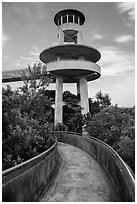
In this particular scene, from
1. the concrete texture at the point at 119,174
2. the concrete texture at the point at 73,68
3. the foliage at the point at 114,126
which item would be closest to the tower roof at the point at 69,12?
the concrete texture at the point at 73,68

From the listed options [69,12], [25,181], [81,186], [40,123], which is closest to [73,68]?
[69,12]

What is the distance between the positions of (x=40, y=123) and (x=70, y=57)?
18.8m

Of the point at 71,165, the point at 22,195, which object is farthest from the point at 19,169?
the point at 71,165

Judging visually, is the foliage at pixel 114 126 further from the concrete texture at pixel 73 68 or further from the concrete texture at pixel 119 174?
the concrete texture at pixel 73 68

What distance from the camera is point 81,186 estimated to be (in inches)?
319

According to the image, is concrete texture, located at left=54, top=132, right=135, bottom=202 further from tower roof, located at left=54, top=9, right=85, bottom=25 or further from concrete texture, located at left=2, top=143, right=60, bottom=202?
tower roof, located at left=54, top=9, right=85, bottom=25

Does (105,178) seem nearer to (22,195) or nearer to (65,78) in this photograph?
(22,195)

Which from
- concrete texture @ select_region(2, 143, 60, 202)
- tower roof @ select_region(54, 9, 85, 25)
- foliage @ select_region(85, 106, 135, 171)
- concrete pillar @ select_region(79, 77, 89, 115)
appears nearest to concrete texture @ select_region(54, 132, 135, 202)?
foliage @ select_region(85, 106, 135, 171)

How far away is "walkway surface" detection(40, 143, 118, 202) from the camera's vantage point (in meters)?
6.80

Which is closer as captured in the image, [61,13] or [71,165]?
[71,165]

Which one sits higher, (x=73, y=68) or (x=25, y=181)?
(x=73, y=68)

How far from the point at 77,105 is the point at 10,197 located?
27014mm

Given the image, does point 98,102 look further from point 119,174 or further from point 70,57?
point 119,174

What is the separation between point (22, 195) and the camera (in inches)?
210
